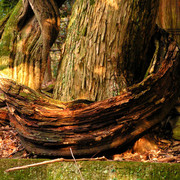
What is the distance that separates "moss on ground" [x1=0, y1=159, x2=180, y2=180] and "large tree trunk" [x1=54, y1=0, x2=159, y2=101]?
1.01 meters

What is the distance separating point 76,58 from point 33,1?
0.89m

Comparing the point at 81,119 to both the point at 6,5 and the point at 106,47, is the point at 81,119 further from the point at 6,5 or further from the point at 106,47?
the point at 6,5

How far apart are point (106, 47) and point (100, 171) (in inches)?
54.2

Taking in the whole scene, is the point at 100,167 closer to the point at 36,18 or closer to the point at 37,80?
the point at 37,80

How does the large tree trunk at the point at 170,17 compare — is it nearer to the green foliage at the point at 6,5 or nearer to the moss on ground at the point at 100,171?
the green foliage at the point at 6,5

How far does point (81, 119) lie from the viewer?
2.27m

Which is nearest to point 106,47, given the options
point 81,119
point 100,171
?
point 81,119

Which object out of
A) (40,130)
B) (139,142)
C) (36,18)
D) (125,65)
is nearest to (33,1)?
(36,18)

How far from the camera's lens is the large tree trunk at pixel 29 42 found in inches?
114

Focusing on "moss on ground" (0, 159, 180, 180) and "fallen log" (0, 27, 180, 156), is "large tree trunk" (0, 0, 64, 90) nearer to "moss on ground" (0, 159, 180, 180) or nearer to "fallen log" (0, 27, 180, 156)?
"fallen log" (0, 27, 180, 156)

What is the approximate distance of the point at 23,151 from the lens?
8.45 ft

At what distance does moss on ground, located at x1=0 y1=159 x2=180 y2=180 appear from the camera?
5.14 ft

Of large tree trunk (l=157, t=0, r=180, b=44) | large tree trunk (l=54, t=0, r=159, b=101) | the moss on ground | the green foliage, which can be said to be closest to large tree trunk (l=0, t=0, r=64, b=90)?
large tree trunk (l=54, t=0, r=159, b=101)

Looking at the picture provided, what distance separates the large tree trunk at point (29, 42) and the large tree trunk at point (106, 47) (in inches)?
16.9
